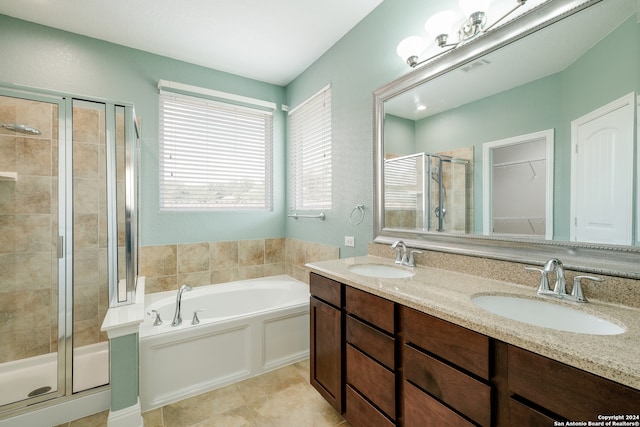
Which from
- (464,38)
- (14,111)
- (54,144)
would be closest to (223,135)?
(54,144)

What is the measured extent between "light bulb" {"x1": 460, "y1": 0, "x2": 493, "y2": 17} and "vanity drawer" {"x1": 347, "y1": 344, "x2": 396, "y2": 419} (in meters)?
1.76

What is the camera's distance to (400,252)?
1800 millimetres

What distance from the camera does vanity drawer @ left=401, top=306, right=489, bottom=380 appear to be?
34.4 inches

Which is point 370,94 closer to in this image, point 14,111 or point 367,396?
point 367,396

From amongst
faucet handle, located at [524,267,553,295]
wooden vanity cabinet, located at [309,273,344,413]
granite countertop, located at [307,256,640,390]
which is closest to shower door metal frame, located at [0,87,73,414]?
wooden vanity cabinet, located at [309,273,344,413]

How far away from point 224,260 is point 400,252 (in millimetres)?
1960

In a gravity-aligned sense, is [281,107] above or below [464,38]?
above

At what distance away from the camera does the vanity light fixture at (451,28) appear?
1363mm

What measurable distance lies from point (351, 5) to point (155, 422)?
311cm

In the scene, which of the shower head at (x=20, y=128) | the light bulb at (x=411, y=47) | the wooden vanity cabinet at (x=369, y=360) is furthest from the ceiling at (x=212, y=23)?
the wooden vanity cabinet at (x=369, y=360)

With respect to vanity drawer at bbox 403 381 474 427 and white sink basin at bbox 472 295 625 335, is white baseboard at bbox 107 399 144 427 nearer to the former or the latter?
vanity drawer at bbox 403 381 474 427

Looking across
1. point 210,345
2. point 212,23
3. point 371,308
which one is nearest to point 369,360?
point 371,308

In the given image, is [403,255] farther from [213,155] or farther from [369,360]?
[213,155]

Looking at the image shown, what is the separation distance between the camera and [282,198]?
3.37 m
